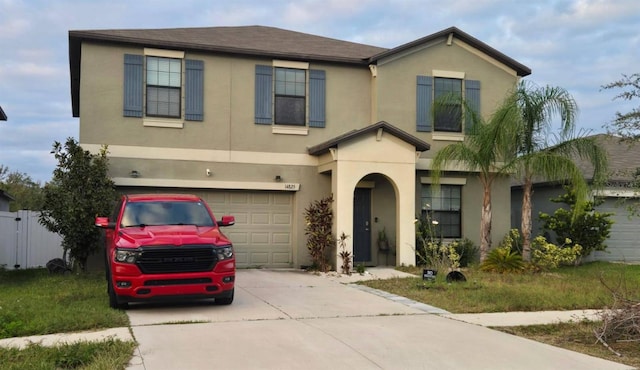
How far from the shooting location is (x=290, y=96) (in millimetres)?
16766

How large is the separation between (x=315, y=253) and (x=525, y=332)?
25.3 ft

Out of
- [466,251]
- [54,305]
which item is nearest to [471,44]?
[466,251]

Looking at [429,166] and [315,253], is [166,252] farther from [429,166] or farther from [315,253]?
[429,166]

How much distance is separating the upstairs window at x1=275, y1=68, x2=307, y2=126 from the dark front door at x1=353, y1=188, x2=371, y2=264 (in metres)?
2.69

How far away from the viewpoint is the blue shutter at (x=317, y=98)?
16.8m

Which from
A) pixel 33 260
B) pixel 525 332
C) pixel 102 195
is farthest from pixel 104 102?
pixel 525 332

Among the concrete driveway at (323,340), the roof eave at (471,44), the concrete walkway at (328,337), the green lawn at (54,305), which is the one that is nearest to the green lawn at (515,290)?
the concrete walkway at (328,337)

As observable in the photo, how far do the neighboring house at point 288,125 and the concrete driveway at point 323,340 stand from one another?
5.84m

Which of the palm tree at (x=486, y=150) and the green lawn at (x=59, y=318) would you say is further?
Answer: the palm tree at (x=486, y=150)

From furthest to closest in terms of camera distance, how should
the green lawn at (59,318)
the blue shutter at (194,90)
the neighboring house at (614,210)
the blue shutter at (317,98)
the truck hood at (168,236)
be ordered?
1. the neighboring house at (614,210)
2. the blue shutter at (317,98)
3. the blue shutter at (194,90)
4. the truck hood at (168,236)
5. the green lawn at (59,318)

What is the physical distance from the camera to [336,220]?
15.5m

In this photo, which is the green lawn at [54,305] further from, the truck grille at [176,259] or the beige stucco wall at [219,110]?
the beige stucco wall at [219,110]

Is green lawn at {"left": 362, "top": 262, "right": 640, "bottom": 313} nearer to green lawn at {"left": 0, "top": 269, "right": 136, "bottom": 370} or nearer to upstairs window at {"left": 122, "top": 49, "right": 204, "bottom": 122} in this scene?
green lawn at {"left": 0, "top": 269, "right": 136, "bottom": 370}

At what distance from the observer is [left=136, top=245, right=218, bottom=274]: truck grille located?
909cm
